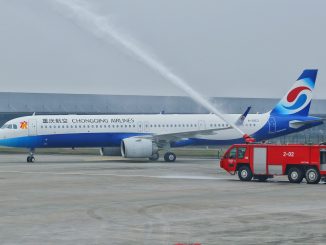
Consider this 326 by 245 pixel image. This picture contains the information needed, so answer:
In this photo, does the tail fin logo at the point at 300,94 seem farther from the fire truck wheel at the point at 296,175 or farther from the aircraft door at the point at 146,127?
the fire truck wheel at the point at 296,175

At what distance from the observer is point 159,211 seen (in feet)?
84.3

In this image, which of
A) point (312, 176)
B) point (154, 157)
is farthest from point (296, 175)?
point (154, 157)

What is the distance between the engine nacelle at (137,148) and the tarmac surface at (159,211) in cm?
1932

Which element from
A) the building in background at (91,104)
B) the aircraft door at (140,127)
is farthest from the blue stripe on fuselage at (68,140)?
the building in background at (91,104)

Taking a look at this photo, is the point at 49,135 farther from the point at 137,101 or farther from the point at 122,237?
the point at 137,101

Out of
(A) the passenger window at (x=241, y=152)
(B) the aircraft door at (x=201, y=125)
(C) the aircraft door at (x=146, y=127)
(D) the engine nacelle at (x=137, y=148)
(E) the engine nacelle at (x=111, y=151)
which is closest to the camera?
(A) the passenger window at (x=241, y=152)

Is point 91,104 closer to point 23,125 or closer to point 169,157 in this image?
point 23,125

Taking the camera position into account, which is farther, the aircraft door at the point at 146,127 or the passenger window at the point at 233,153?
the aircraft door at the point at 146,127

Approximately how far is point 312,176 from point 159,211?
48.5 ft

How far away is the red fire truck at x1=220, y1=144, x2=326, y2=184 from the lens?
38.3 m

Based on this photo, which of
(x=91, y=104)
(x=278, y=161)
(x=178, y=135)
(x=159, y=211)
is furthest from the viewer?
(x=91, y=104)

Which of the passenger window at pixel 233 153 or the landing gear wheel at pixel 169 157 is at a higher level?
the passenger window at pixel 233 153

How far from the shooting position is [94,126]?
213 ft

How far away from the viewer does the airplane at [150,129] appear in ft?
208
